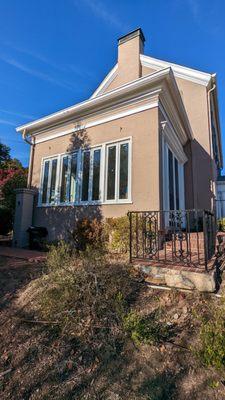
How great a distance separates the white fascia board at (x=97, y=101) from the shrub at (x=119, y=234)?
3.82 m

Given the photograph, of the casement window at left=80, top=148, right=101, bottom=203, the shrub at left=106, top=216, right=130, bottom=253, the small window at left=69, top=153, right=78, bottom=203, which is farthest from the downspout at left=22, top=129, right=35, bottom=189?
the shrub at left=106, top=216, right=130, bottom=253

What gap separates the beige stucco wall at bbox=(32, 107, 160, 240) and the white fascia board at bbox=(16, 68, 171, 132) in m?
0.71

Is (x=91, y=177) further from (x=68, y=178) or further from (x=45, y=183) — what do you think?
(x=45, y=183)

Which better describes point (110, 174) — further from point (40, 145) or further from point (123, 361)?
point (123, 361)

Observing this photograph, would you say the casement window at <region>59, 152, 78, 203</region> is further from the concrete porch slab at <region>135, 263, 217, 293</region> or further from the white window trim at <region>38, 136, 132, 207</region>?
the concrete porch slab at <region>135, 263, 217, 293</region>

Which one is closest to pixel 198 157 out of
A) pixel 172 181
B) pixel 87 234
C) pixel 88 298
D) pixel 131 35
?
pixel 172 181

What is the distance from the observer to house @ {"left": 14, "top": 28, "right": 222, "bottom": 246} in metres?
6.77

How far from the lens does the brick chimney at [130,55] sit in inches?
410

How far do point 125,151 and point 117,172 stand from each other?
27.0 inches

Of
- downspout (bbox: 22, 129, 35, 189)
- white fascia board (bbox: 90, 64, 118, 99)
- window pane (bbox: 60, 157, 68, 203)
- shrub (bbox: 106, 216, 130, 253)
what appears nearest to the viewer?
shrub (bbox: 106, 216, 130, 253)

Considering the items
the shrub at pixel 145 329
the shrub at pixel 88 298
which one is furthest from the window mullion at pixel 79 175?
the shrub at pixel 145 329

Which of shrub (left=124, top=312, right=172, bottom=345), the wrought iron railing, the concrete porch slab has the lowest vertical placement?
shrub (left=124, top=312, right=172, bottom=345)

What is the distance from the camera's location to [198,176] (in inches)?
415

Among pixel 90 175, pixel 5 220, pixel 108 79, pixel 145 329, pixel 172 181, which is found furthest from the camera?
pixel 108 79
